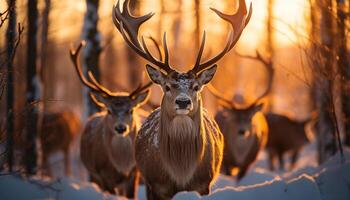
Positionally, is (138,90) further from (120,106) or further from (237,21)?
(237,21)

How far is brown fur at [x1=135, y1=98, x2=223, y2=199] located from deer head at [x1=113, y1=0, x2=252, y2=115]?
0.16 m

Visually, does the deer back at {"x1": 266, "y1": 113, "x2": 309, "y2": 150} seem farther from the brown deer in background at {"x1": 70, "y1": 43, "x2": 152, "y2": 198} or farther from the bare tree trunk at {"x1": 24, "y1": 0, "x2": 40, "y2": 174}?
the bare tree trunk at {"x1": 24, "y1": 0, "x2": 40, "y2": 174}


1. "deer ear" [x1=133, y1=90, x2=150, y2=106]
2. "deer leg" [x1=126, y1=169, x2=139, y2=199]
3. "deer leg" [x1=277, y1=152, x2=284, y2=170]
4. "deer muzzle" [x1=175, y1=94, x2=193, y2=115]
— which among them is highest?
"deer muzzle" [x1=175, y1=94, x2=193, y2=115]

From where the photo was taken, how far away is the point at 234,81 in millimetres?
36438

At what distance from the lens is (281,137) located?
16531 mm

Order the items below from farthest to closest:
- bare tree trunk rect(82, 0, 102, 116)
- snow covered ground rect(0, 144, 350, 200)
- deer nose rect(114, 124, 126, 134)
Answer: bare tree trunk rect(82, 0, 102, 116) < deer nose rect(114, 124, 126, 134) < snow covered ground rect(0, 144, 350, 200)

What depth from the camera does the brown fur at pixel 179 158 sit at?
7.02 metres

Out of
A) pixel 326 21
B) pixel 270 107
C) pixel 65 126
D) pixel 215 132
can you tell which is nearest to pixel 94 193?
pixel 215 132

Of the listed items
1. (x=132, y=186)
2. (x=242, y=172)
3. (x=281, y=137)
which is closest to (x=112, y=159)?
(x=132, y=186)

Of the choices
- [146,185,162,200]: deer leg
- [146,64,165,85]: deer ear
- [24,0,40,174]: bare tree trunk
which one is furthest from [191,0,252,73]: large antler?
[24,0,40,174]: bare tree trunk

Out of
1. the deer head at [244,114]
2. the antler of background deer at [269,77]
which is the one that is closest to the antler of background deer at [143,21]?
the antler of background deer at [269,77]

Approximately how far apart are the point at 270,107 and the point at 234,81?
14280 mm

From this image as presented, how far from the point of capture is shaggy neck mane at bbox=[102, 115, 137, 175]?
9.22 meters

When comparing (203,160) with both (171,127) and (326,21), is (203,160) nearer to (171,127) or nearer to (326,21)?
(171,127)
